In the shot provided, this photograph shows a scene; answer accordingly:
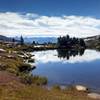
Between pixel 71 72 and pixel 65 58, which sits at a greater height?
pixel 71 72

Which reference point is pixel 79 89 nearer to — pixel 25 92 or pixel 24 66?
pixel 25 92

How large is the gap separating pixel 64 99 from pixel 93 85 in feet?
83.7

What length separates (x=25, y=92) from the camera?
1085 inches

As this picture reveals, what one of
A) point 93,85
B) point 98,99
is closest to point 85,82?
point 93,85

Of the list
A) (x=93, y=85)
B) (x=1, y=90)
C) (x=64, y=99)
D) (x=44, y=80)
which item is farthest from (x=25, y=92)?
(x=93, y=85)

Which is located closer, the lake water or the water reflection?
the lake water

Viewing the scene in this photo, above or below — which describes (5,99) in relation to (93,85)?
above

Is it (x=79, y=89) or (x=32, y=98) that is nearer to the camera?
(x=32, y=98)

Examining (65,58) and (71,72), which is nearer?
(71,72)

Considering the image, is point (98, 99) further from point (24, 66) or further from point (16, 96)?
point (24, 66)

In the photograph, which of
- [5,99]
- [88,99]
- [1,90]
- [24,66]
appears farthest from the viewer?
[24,66]

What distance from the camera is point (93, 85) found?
50375 mm

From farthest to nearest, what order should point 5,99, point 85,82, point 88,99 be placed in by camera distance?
point 85,82, point 88,99, point 5,99

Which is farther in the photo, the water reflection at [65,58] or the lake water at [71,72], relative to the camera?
the water reflection at [65,58]
